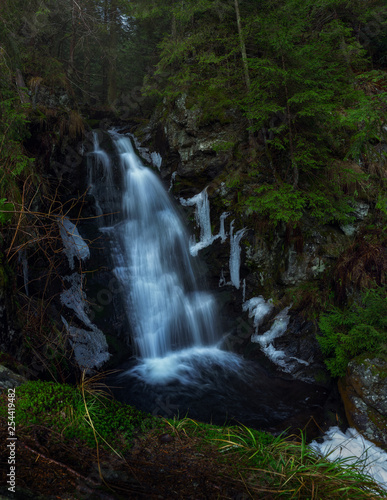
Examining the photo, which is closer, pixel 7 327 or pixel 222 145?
pixel 7 327

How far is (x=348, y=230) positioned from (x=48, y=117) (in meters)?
8.69

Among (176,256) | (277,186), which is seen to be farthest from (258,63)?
(176,256)

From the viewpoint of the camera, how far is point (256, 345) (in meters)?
7.48

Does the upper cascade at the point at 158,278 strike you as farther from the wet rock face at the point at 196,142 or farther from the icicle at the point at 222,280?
the wet rock face at the point at 196,142

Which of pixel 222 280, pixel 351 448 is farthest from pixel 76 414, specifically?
pixel 222 280

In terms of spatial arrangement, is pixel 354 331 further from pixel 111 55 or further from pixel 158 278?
pixel 111 55

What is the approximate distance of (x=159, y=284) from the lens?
8.05 m

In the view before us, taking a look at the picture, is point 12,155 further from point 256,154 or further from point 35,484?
point 256,154

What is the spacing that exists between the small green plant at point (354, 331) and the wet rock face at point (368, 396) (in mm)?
251

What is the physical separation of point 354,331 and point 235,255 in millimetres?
3468

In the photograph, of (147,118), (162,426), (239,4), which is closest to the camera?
(162,426)

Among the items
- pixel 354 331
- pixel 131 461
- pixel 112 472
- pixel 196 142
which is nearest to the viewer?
pixel 112 472

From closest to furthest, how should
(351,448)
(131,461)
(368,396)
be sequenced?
(131,461) → (351,448) → (368,396)

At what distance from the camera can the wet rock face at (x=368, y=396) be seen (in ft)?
15.7
